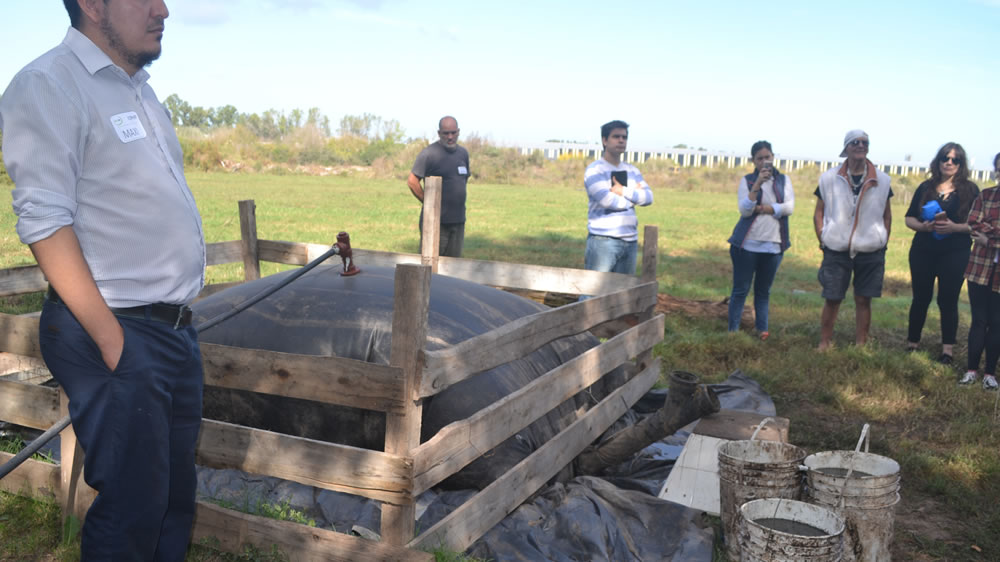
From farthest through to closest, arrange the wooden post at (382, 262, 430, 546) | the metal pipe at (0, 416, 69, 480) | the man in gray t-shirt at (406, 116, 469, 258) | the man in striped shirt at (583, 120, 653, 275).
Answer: the man in gray t-shirt at (406, 116, 469, 258), the man in striped shirt at (583, 120, 653, 275), the wooden post at (382, 262, 430, 546), the metal pipe at (0, 416, 69, 480)

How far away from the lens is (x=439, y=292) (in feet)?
16.0

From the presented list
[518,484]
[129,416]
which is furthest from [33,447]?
[518,484]

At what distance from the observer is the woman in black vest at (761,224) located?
26.3ft

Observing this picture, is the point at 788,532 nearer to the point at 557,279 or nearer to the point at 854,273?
the point at 557,279

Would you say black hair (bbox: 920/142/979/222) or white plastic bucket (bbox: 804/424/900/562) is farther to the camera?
black hair (bbox: 920/142/979/222)

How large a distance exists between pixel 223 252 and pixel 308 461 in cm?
361

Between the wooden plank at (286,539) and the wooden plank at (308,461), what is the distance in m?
0.20

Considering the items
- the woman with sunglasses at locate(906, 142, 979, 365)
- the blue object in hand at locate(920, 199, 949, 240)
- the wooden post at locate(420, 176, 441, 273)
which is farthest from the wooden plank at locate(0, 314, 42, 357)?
the blue object in hand at locate(920, 199, 949, 240)

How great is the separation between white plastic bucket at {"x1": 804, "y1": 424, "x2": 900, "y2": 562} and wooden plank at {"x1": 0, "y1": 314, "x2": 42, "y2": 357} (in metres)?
A: 3.65

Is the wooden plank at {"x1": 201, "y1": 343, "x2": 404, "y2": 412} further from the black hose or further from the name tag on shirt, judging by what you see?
the name tag on shirt

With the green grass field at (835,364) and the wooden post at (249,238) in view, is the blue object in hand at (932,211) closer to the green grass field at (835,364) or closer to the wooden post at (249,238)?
the green grass field at (835,364)

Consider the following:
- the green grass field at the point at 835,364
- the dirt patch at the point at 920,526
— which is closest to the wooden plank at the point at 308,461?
the green grass field at the point at 835,364

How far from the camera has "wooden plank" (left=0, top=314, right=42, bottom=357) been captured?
3.56 m

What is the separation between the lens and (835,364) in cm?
741
